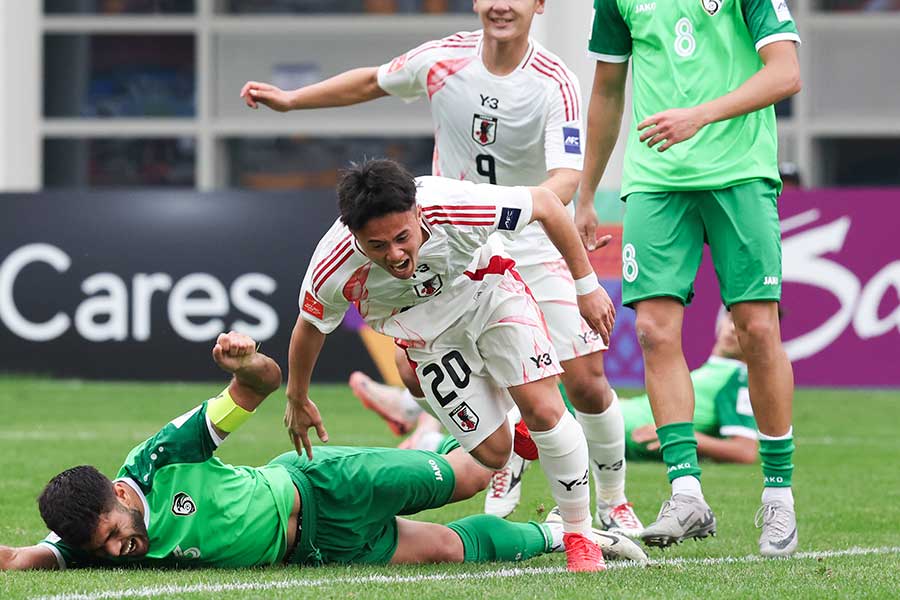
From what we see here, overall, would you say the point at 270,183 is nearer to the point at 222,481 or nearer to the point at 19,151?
the point at 19,151

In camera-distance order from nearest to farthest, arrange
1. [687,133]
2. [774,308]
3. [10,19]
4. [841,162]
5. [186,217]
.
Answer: [687,133], [774,308], [186,217], [10,19], [841,162]

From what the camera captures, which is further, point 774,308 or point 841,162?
point 841,162

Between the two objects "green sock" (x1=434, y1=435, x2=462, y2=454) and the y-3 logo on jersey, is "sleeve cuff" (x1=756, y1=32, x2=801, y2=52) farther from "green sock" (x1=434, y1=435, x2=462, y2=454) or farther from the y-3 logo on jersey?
"green sock" (x1=434, y1=435, x2=462, y2=454)

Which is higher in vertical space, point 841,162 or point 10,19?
point 10,19

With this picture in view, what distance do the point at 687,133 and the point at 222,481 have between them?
1.80 m

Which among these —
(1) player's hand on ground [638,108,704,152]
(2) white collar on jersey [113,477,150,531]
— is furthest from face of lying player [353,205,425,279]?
(2) white collar on jersey [113,477,150,531]


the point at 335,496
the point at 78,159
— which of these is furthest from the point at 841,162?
the point at 335,496

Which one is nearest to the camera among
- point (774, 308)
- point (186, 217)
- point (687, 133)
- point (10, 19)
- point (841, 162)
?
point (687, 133)

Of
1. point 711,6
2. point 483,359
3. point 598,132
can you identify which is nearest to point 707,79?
point 711,6

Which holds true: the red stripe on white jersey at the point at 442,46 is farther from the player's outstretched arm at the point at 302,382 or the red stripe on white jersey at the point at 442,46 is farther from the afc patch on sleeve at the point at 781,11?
the player's outstretched arm at the point at 302,382

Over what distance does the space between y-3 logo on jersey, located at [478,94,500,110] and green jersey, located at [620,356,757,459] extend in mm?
2700

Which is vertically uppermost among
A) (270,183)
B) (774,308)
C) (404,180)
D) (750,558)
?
(404,180)

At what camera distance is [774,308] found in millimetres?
5383

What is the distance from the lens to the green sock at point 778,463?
538 cm
